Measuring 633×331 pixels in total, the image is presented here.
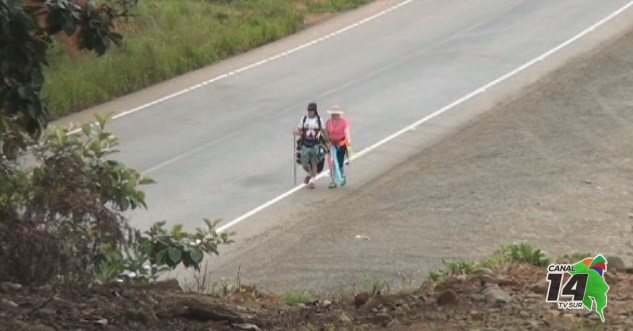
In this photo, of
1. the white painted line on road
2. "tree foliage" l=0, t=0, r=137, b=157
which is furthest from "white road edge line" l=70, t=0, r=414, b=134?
"tree foliage" l=0, t=0, r=137, b=157

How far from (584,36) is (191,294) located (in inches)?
896

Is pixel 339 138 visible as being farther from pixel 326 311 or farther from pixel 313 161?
pixel 326 311

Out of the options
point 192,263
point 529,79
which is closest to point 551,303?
point 192,263

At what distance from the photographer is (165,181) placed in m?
22.0

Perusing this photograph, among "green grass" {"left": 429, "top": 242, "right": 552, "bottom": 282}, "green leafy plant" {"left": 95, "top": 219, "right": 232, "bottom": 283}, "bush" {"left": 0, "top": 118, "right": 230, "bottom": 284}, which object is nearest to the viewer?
"bush" {"left": 0, "top": 118, "right": 230, "bottom": 284}

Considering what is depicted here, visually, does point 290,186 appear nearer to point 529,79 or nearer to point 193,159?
point 193,159

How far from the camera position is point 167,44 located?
30.3 metres

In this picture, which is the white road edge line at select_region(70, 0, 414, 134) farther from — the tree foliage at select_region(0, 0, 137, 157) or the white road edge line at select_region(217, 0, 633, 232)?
the tree foliage at select_region(0, 0, 137, 157)

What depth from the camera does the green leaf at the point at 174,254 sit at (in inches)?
417

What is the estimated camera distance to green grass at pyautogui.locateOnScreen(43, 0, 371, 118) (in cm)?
2728

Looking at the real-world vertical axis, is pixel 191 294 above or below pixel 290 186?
above

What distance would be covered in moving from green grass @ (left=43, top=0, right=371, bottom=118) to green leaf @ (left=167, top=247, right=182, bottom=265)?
15.0 metres

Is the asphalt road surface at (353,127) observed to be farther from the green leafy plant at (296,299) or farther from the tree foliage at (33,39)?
the tree foliage at (33,39)

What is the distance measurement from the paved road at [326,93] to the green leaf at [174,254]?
880 cm
